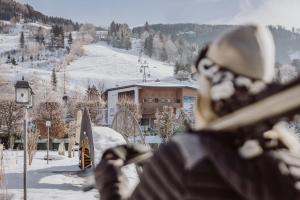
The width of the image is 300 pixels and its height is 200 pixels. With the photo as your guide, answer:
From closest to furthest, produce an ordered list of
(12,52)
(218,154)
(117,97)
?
1. (218,154)
2. (117,97)
3. (12,52)

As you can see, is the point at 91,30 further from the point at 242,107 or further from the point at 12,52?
the point at 242,107

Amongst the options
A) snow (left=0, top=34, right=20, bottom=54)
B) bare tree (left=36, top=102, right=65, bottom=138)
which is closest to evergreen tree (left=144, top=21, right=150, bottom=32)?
snow (left=0, top=34, right=20, bottom=54)

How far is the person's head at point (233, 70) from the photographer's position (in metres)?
0.95

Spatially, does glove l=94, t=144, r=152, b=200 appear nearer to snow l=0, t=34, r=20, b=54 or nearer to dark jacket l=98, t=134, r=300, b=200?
dark jacket l=98, t=134, r=300, b=200

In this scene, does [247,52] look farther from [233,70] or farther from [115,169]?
[115,169]

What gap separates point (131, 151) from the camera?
117cm

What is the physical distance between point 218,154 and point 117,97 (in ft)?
222

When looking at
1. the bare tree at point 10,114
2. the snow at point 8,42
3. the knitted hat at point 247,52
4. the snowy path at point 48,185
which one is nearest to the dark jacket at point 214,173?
the knitted hat at point 247,52

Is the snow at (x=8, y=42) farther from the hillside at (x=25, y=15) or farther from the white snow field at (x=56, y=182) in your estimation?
the white snow field at (x=56, y=182)

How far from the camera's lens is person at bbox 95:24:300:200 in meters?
0.91

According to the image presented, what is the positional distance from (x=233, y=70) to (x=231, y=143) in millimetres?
137

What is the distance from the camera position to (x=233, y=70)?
97 cm

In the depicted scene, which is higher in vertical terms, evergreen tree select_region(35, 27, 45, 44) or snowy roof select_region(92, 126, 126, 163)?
evergreen tree select_region(35, 27, 45, 44)

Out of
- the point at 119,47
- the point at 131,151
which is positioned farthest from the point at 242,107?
the point at 119,47
